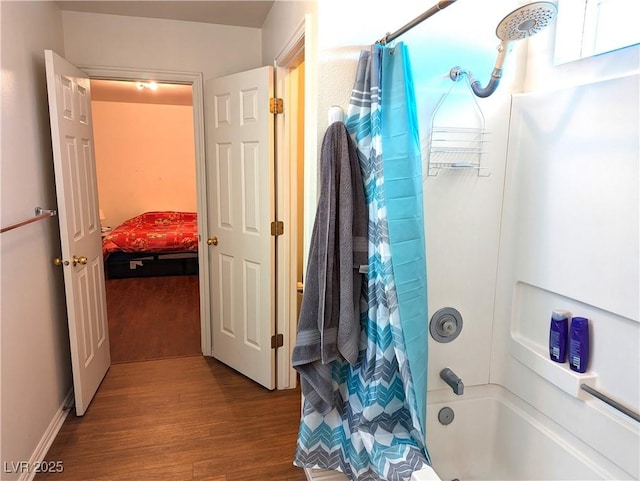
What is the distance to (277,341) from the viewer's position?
2.67 meters

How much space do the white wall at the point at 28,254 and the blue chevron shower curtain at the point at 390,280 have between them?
150cm

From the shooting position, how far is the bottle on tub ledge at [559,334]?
1411 mm

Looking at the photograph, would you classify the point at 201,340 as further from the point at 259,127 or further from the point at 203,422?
the point at 259,127

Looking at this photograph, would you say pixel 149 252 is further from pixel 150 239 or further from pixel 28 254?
pixel 28 254

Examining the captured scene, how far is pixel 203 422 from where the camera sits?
231 cm

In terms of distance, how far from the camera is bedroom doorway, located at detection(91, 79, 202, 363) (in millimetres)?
3906

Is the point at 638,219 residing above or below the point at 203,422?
above

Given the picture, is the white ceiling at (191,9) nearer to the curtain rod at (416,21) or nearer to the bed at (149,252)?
the curtain rod at (416,21)

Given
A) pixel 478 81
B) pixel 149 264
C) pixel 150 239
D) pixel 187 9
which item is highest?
pixel 187 9

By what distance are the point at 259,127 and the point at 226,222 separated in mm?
731

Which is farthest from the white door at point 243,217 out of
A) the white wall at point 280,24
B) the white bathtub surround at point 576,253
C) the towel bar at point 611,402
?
the towel bar at point 611,402

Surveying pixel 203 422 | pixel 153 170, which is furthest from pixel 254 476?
pixel 153 170

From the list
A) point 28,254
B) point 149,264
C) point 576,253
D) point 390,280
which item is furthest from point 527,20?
point 149,264

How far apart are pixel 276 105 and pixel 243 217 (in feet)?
2.46
